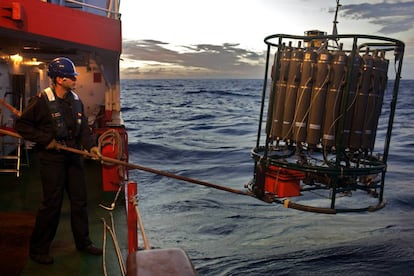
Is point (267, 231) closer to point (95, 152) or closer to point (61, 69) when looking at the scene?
point (95, 152)

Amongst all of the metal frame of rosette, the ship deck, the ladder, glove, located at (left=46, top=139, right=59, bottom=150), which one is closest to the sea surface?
the ship deck

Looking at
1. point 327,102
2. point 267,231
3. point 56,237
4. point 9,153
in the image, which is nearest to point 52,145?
point 56,237

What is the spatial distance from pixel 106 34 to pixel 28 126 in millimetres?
5565

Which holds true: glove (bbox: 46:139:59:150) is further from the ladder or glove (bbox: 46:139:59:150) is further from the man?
the ladder

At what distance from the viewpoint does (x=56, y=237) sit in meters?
5.38

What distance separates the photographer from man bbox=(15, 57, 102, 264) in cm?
417

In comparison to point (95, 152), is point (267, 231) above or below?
below

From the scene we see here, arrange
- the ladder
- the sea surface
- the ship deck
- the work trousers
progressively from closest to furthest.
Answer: the work trousers, the ship deck, the ladder, the sea surface

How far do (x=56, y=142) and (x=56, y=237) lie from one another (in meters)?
1.78

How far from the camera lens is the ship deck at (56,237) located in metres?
4.48

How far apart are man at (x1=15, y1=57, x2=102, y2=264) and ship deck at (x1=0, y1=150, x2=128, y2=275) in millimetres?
195

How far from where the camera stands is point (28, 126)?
4.19m

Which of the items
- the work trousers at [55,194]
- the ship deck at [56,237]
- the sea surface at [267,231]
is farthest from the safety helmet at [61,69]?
the sea surface at [267,231]

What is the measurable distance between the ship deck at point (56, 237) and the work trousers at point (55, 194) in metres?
0.24
